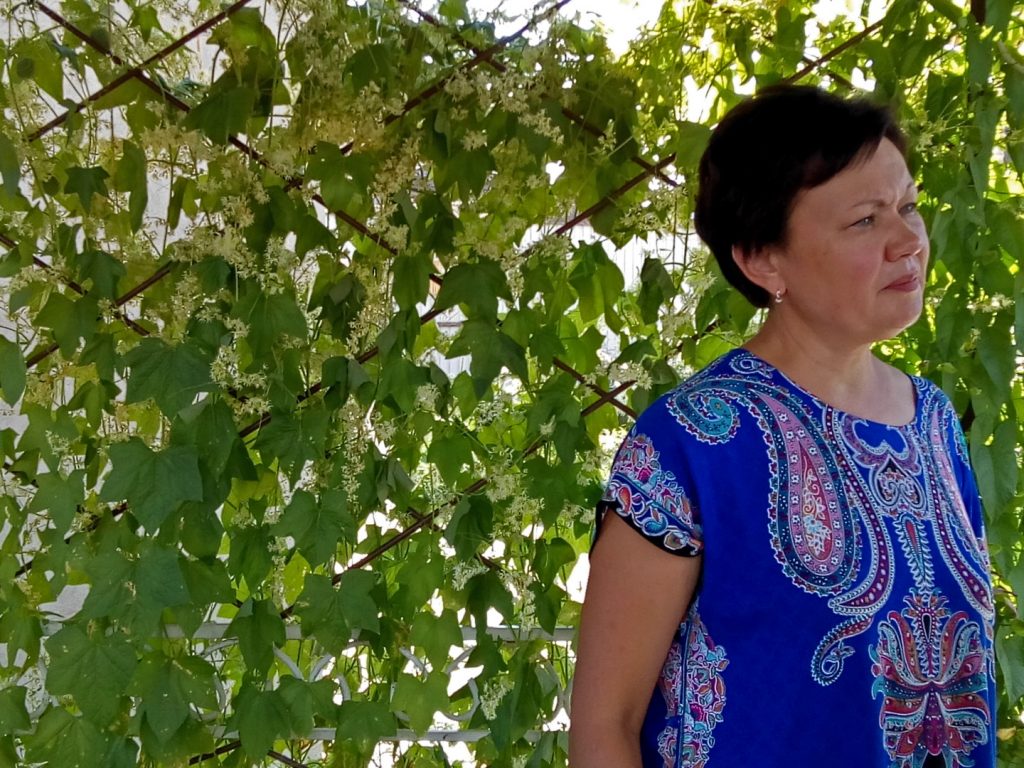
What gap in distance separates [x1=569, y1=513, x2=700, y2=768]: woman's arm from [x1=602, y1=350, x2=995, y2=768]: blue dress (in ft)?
0.06

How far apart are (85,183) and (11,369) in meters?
0.24

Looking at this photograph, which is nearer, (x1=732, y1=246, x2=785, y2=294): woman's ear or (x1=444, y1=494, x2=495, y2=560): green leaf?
(x1=732, y1=246, x2=785, y2=294): woman's ear

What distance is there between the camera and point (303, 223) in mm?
1341

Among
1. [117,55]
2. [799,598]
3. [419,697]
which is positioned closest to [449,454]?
[419,697]

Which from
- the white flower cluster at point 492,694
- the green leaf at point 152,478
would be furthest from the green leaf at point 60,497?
the white flower cluster at point 492,694

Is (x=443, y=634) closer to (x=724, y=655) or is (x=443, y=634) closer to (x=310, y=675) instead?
(x=310, y=675)

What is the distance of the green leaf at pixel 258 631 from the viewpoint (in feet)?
4.44

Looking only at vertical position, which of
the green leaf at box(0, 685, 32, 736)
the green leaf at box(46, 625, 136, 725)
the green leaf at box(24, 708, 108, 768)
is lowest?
the green leaf at box(24, 708, 108, 768)

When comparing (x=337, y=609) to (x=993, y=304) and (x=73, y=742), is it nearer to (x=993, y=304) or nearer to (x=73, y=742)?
(x=73, y=742)

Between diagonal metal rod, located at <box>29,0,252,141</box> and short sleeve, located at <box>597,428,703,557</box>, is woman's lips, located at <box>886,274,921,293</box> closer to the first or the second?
short sleeve, located at <box>597,428,703,557</box>

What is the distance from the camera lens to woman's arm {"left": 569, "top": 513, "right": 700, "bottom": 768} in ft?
3.24

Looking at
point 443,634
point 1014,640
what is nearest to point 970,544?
point 1014,640

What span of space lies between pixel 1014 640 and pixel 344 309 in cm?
91

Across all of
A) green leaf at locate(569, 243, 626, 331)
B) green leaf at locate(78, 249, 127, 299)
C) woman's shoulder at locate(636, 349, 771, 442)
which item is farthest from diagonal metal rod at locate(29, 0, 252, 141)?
woman's shoulder at locate(636, 349, 771, 442)
